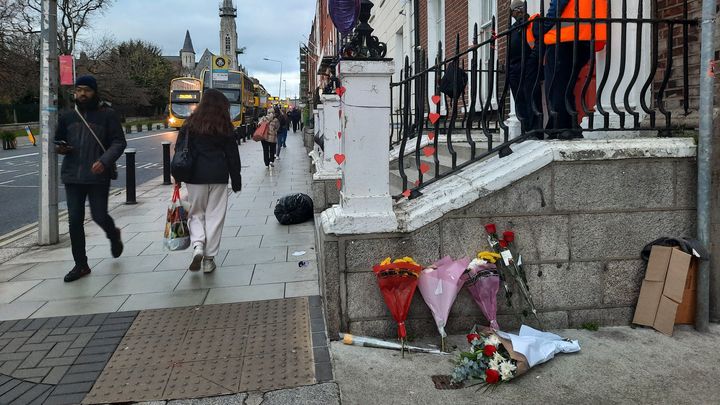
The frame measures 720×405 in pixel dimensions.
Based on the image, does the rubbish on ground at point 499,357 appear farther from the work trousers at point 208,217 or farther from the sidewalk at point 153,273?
the work trousers at point 208,217

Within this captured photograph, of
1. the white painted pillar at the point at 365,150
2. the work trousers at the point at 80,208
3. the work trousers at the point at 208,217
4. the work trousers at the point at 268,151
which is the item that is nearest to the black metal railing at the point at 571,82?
the white painted pillar at the point at 365,150

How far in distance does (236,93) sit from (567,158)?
107 feet

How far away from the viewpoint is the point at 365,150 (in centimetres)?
398

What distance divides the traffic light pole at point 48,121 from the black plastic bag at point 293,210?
2875 mm

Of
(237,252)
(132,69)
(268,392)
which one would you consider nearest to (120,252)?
(237,252)

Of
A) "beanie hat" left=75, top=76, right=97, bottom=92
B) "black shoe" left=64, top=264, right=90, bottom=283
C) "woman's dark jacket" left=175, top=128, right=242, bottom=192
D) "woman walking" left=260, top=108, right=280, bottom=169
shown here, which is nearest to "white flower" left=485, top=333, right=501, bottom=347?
"woman's dark jacket" left=175, top=128, right=242, bottom=192

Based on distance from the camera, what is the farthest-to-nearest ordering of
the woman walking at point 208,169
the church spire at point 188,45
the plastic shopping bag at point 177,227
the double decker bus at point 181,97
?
the church spire at point 188,45
the double decker bus at point 181,97
the plastic shopping bag at point 177,227
the woman walking at point 208,169

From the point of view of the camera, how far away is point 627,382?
3.28m

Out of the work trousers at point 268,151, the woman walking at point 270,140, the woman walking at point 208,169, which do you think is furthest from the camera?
the work trousers at point 268,151

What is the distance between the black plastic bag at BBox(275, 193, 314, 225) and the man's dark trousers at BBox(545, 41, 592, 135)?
416cm

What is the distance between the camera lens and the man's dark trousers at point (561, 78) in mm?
4246

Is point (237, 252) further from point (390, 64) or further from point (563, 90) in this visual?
point (563, 90)

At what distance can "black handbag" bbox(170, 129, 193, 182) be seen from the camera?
17.2 ft

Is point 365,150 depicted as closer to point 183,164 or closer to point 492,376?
point 492,376
